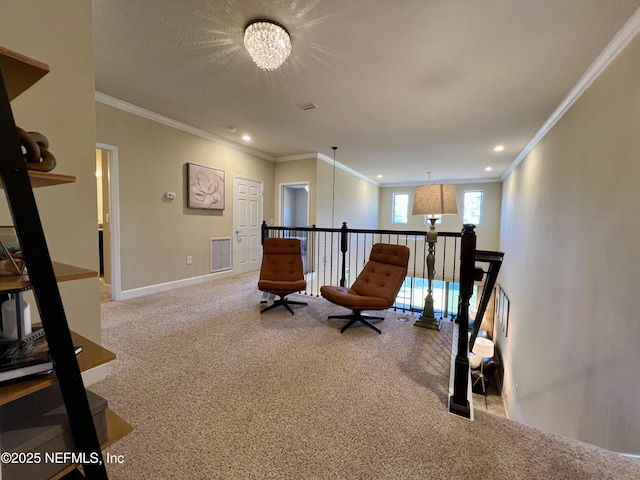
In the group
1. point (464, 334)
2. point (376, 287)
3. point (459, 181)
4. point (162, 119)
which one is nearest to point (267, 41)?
point (376, 287)

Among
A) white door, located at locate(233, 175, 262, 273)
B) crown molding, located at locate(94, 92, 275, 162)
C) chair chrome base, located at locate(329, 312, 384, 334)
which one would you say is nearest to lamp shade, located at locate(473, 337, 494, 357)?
chair chrome base, located at locate(329, 312, 384, 334)

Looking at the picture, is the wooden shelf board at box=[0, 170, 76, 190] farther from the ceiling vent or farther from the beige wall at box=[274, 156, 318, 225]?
the beige wall at box=[274, 156, 318, 225]

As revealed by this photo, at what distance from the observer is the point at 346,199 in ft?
24.0

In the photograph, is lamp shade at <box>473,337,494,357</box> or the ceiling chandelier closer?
the ceiling chandelier

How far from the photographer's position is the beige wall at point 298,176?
589 cm

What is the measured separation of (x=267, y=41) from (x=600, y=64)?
9.46 ft

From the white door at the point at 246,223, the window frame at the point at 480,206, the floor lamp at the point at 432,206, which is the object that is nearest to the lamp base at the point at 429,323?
the floor lamp at the point at 432,206

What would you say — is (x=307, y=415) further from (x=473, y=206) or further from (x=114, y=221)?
(x=473, y=206)

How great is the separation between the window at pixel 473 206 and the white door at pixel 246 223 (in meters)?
6.94

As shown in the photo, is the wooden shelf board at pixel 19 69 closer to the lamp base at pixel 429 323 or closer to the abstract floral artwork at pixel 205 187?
the lamp base at pixel 429 323

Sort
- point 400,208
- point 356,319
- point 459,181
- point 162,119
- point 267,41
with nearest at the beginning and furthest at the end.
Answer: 1. point 267,41
2. point 356,319
3. point 162,119
4. point 459,181
5. point 400,208

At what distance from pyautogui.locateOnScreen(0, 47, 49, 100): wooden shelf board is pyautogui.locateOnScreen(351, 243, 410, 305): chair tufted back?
2.66 metres

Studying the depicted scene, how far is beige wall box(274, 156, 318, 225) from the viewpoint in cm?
589

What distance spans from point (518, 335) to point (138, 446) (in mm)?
5399
